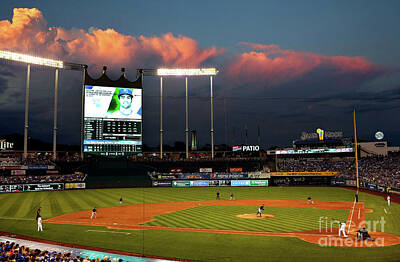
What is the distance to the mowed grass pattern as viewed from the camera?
981 inches

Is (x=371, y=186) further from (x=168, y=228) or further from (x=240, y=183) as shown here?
(x=168, y=228)

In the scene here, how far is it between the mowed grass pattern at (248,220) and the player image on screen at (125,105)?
14968 millimetres

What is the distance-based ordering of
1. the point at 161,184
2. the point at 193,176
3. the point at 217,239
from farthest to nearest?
the point at 193,176, the point at 161,184, the point at 217,239

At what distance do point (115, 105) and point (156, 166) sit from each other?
112 ft

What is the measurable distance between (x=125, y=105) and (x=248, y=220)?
2266 centimetres

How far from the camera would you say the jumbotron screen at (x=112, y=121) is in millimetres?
39562

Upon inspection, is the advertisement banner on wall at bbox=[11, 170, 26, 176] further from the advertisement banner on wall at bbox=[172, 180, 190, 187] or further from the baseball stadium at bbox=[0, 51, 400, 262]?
the advertisement banner on wall at bbox=[172, 180, 190, 187]

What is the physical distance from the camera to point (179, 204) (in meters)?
40.2

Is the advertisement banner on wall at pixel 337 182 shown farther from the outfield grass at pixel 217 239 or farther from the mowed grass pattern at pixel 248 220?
the mowed grass pattern at pixel 248 220

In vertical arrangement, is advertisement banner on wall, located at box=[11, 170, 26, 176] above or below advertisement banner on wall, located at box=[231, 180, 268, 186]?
above

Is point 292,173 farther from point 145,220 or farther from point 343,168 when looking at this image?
point 145,220

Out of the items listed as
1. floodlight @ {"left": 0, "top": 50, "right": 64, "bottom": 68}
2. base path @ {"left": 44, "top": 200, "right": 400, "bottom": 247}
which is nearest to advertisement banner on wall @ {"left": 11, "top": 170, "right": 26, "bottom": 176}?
floodlight @ {"left": 0, "top": 50, "right": 64, "bottom": 68}

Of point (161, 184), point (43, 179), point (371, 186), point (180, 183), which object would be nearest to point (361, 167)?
point (371, 186)

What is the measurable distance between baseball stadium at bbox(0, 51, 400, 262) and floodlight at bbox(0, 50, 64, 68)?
6.9 inches
